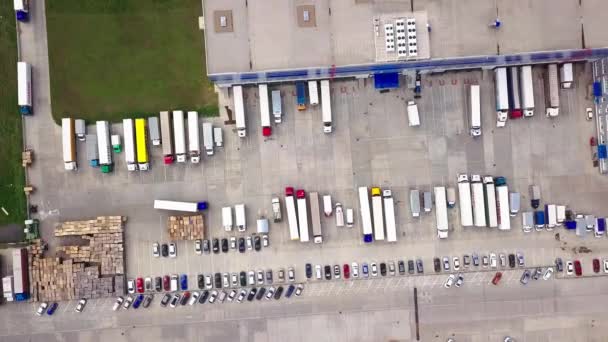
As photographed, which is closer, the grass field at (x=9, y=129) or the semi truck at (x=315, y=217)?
the semi truck at (x=315, y=217)

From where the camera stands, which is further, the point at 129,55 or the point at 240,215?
the point at 129,55

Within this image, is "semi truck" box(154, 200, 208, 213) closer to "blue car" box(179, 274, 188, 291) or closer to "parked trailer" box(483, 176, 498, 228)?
"blue car" box(179, 274, 188, 291)

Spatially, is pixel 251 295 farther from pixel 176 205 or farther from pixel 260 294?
pixel 176 205

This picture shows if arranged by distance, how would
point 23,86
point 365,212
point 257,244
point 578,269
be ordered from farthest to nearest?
point 578,269, point 257,244, point 365,212, point 23,86

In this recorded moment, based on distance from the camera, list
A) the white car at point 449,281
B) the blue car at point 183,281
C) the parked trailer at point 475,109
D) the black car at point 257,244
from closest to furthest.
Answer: the parked trailer at point 475,109
the blue car at point 183,281
the black car at point 257,244
the white car at point 449,281

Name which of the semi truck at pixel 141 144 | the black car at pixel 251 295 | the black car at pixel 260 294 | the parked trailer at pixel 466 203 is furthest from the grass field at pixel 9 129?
the parked trailer at pixel 466 203

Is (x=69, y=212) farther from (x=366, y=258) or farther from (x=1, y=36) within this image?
(x=366, y=258)

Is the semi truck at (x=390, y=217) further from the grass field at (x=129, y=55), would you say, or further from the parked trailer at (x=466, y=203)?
the grass field at (x=129, y=55)

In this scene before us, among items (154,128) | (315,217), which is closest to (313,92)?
(315,217)
